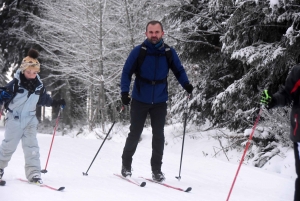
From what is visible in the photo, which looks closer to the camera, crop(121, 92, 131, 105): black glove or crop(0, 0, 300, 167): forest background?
crop(121, 92, 131, 105): black glove

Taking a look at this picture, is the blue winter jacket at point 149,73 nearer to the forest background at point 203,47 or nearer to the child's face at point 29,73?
the child's face at point 29,73

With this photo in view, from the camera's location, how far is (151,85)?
574cm

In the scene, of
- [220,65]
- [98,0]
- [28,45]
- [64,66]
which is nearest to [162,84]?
[220,65]

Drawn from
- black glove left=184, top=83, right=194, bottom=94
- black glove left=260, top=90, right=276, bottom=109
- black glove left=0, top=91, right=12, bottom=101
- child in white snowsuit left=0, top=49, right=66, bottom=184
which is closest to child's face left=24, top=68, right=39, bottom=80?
child in white snowsuit left=0, top=49, right=66, bottom=184

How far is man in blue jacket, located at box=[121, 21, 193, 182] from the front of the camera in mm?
Result: 5711

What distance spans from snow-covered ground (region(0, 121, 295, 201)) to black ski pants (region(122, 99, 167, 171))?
337 millimetres

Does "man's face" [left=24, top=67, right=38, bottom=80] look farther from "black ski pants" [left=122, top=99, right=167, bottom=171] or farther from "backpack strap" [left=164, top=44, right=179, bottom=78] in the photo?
"backpack strap" [left=164, top=44, right=179, bottom=78]

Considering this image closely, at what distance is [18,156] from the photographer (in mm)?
7863

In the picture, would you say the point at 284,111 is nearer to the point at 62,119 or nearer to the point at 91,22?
the point at 91,22

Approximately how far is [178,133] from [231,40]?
4.76 m

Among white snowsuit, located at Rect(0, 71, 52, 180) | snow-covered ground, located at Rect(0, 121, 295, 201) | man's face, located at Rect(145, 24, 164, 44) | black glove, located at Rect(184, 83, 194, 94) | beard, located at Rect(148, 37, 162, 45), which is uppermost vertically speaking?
man's face, located at Rect(145, 24, 164, 44)

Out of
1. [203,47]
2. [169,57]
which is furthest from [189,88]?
[203,47]

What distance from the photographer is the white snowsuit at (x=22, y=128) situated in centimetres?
542


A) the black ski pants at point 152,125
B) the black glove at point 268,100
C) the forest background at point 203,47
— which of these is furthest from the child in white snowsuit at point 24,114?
the forest background at point 203,47
